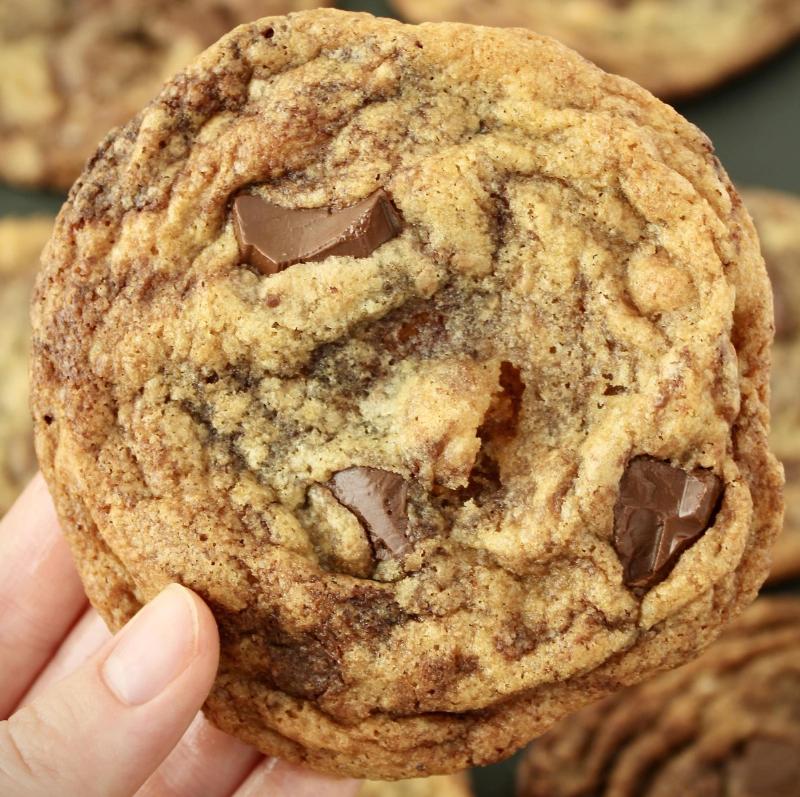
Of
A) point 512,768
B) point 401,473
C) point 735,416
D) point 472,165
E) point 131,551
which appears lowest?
point 512,768

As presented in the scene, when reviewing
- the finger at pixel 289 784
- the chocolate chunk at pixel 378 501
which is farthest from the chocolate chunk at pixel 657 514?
the finger at pixel 289 784

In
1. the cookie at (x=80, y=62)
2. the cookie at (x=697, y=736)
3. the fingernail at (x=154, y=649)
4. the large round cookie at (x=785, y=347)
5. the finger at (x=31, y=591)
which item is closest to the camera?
the fingernail at (x=154, y=649)

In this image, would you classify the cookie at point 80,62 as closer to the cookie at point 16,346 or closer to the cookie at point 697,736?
the cookie at point 16,346

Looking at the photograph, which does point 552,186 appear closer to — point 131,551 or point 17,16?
point 131,551

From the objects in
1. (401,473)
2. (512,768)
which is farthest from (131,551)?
(512,768)

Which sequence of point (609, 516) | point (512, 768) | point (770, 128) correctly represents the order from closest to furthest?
1. point (609, 516)
2. point (512, 768)
3. point (770, 128)

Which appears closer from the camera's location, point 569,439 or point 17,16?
point 569,439

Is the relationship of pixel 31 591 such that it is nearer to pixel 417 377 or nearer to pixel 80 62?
pixel 417 377
